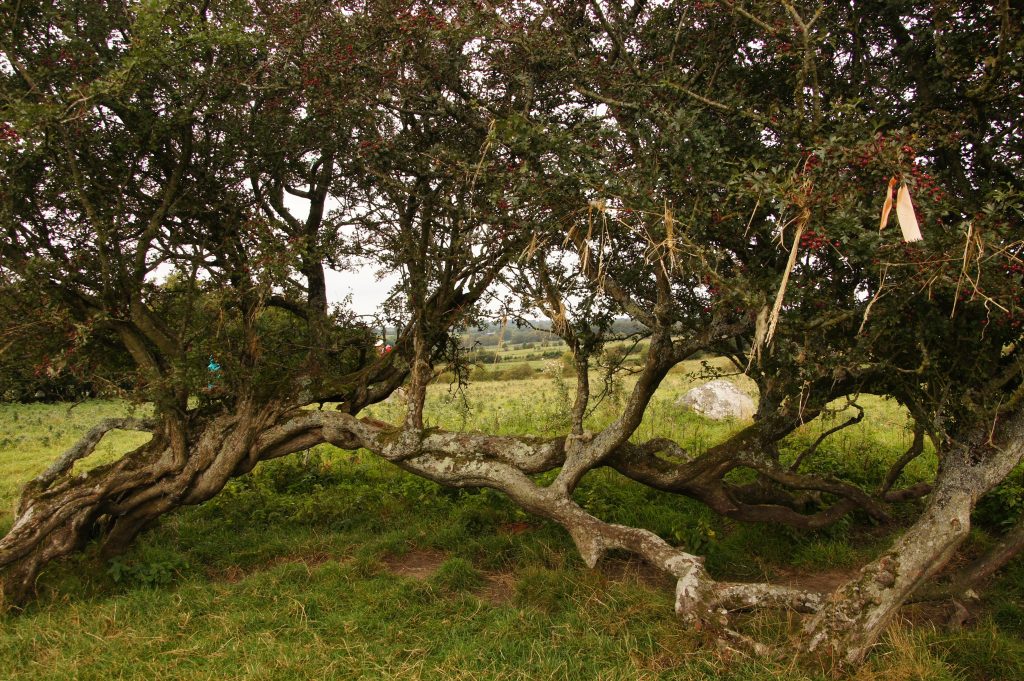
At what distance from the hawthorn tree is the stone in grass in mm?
5428

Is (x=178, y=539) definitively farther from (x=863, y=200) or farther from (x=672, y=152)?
(x=863, y=200)

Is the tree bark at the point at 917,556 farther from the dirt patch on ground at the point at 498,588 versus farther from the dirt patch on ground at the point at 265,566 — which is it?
the dirt patch on ground at the point at 265,566

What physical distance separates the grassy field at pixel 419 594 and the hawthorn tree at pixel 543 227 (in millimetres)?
510

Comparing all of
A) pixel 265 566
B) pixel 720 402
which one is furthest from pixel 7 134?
pixel 720 402

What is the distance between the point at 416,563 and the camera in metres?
8.57

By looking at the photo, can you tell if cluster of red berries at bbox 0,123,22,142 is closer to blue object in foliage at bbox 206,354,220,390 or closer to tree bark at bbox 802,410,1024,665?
blue object in foliage at bbox 206,354,220,390

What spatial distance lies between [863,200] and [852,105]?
0.73 meters

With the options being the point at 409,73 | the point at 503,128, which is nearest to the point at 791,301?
the point at 503,128

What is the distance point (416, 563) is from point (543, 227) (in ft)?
15.5

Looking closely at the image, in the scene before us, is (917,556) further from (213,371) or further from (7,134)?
(7,134)

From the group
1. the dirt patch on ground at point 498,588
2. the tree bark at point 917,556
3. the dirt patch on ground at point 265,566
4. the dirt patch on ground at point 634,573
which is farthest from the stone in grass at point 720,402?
the dirt patch on ground at point 265,566

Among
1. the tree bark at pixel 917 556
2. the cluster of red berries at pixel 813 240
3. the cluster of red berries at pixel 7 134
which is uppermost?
the cluster of red berries at pixel 7 134

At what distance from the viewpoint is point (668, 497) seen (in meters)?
10.0

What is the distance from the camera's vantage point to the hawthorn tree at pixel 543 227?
5.56 m
